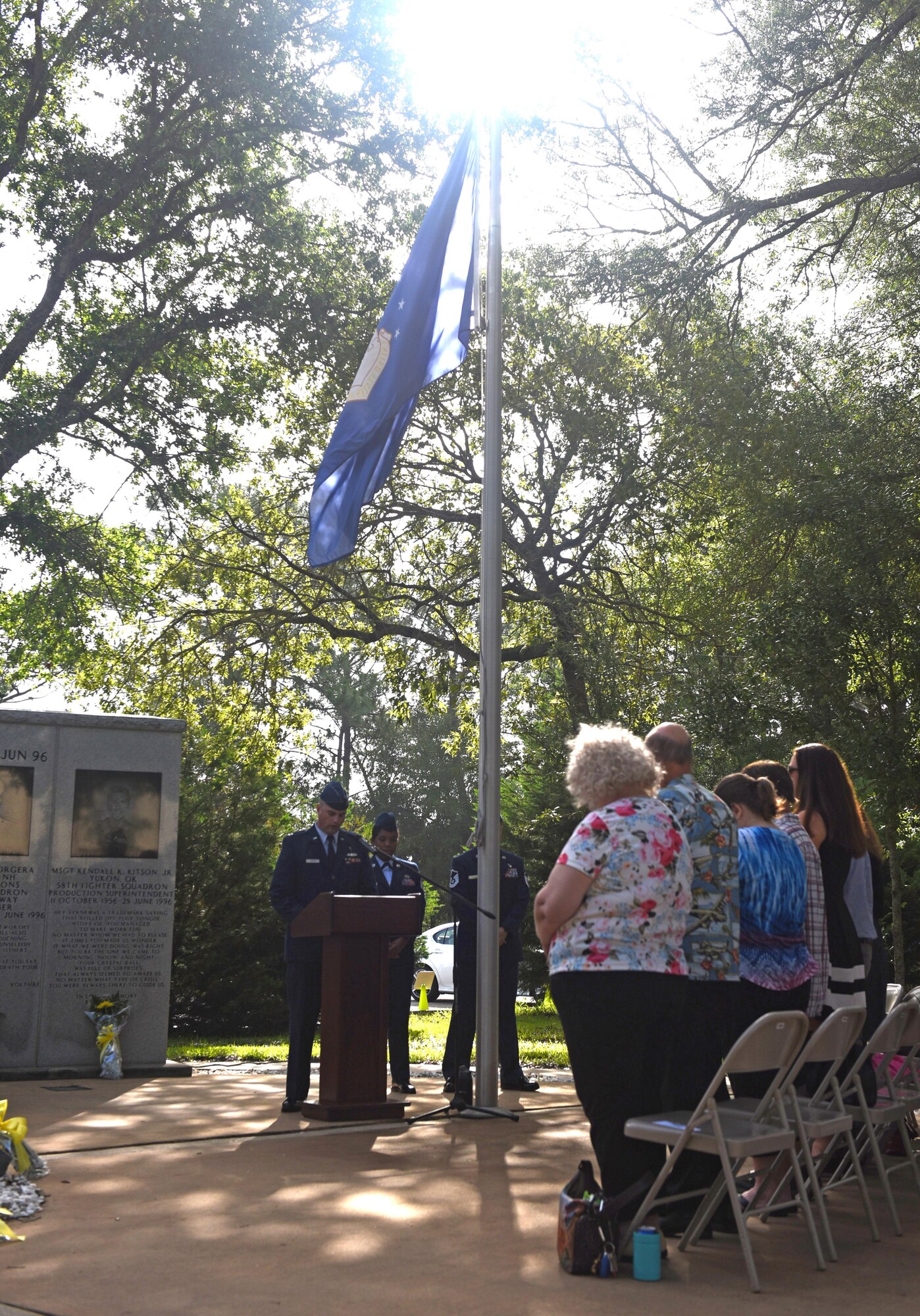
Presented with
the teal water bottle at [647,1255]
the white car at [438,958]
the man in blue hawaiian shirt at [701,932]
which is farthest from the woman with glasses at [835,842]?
the white car at [438,958]

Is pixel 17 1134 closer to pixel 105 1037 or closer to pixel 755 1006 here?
pixel 755 1006

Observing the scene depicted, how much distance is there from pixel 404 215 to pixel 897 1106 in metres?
15.0

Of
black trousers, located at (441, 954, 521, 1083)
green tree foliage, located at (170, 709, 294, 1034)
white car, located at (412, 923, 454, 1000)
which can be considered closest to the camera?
black trousers, located at (441, 954, 521, 1083)

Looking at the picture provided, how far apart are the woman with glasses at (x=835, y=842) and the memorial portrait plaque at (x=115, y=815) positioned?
6316 millimetres

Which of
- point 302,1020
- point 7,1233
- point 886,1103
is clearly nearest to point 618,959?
point 886,1103

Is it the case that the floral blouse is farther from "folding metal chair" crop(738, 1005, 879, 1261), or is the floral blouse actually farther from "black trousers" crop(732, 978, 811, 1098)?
"black trousers" crop(732, 978, 811, 1098)

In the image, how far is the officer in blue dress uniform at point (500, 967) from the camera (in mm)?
9555

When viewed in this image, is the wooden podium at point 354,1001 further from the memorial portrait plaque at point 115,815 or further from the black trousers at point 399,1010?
the memorial portrait plaque at point 115,815

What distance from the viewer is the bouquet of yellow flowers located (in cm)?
1049

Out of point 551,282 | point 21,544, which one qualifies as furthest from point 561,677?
point 21,544

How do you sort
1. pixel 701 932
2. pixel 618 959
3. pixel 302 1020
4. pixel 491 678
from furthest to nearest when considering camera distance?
pixel 491 678
pixel 302 1020
pixel 701 932
pixel 618 959

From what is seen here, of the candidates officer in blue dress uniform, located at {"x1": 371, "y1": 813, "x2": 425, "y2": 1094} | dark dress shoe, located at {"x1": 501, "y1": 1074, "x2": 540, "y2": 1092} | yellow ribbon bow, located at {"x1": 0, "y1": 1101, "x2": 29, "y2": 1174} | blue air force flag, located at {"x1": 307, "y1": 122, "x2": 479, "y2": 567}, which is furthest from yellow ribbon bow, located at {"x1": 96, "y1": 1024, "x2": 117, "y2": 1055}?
yellow ribbon bow, located at {"x1": 0, "y1": 1101, "x2": 29, "y2": 1174}

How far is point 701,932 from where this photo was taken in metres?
5.38

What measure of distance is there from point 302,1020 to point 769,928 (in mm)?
3870
